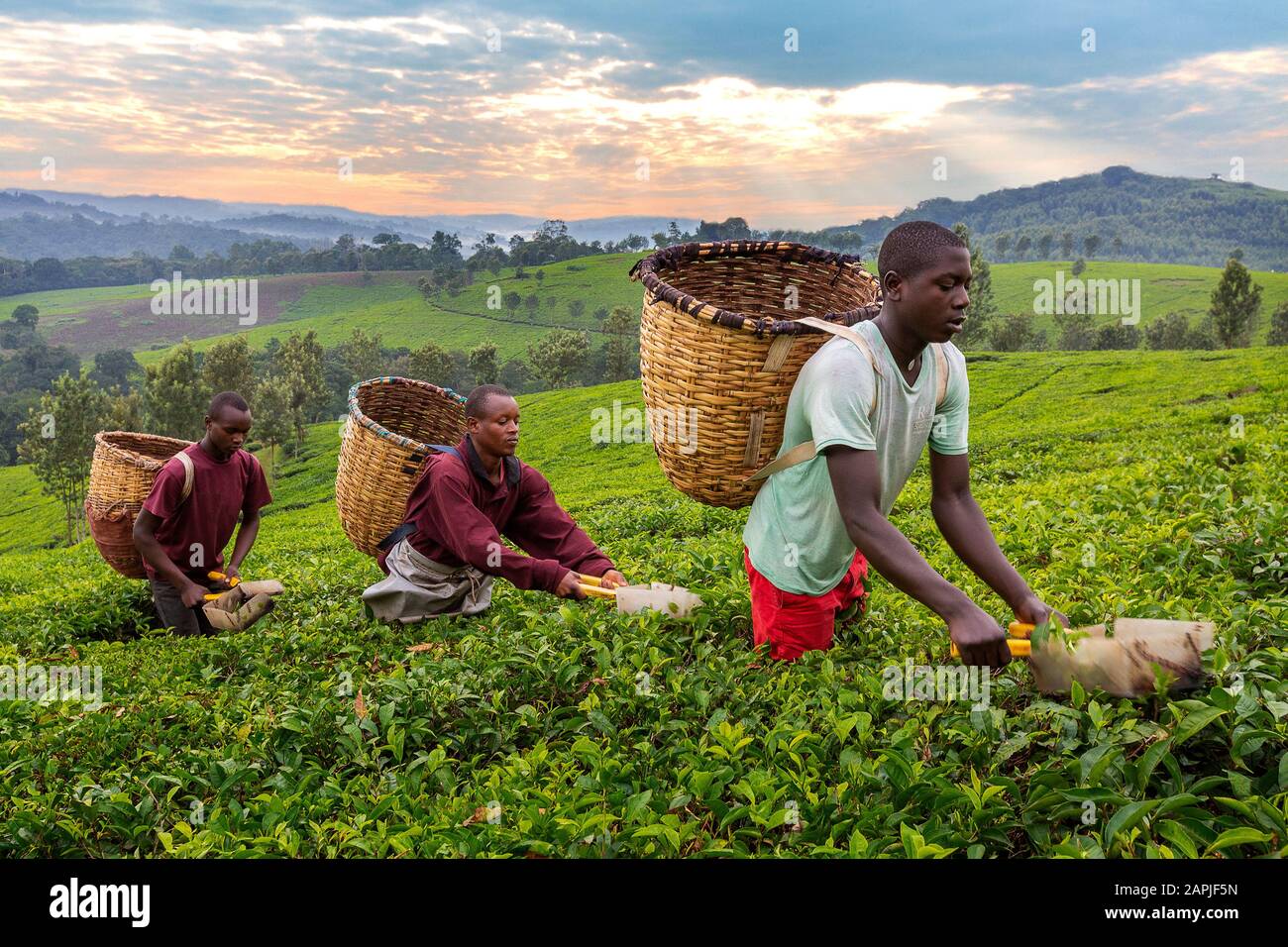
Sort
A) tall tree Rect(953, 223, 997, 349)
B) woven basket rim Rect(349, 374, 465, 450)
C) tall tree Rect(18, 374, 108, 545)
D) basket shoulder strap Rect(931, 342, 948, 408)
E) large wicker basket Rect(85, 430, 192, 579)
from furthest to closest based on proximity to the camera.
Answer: tall tree Rect(953, 223, 997, 349)
tall tree Rect(18, 374, 108, 545)
large wicker basket Rect(85, 430, 192, 579)
woven basket rim Rect(349, 374, 465, 450)
basket shoulder strap Rect(931, 342, 948, 408)

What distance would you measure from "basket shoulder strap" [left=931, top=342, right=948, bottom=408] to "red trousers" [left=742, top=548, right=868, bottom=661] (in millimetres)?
812

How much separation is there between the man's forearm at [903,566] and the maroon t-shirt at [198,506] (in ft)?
18.7

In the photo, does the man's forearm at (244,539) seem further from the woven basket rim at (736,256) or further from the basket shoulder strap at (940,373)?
the basket shoulder strap at (940,373)

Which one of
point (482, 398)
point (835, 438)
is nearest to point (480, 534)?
point (482, 398)

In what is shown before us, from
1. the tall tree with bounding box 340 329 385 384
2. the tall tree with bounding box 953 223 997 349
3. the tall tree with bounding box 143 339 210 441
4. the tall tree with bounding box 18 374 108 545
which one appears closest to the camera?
the tall tree with bounding box 18 374 108 545

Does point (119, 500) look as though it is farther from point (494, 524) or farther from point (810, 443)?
point (810, 443)

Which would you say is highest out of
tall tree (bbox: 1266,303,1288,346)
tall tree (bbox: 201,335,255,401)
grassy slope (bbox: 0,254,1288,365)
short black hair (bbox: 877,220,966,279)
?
grassy slope (bbox: 0,254,1288,365)

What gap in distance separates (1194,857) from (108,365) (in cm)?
11117

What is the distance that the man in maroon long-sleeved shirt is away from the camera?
5.57 meters

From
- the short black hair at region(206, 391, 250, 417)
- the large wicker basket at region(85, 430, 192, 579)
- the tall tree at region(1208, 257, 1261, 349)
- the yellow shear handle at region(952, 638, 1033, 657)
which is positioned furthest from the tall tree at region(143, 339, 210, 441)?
the tall tree at region(1208, 257, 1261, 349)

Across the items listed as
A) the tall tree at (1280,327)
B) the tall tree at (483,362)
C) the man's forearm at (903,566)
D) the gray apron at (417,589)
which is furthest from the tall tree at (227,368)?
the tall tree at (1280,327)

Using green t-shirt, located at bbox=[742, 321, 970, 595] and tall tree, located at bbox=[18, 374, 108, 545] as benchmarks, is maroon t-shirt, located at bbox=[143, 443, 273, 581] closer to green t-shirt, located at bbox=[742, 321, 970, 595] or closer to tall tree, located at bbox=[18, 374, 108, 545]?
green t-shirt, located at bbox=[742, 321, 970, 595]
